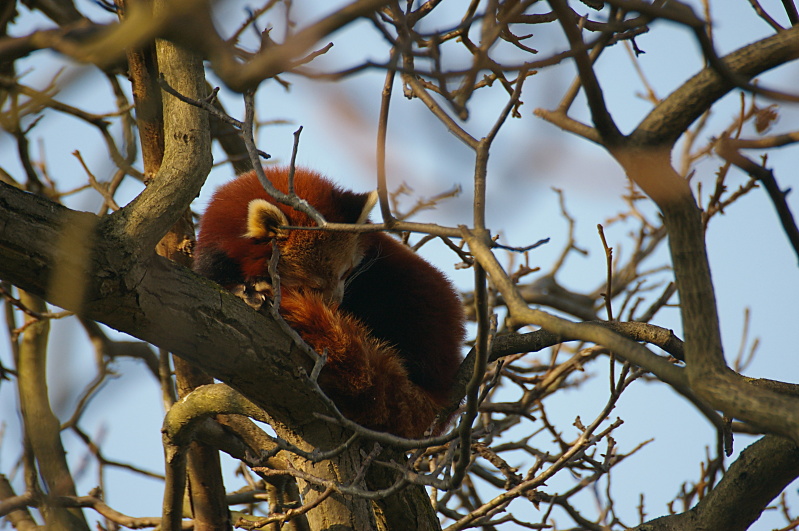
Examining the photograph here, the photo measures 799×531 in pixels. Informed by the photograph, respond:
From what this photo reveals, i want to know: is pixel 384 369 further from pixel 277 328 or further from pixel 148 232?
pixel 148 232

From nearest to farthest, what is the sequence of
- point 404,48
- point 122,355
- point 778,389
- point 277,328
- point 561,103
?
point 404,48
point 561,103
point 277,328
point 778,389
point 122,355

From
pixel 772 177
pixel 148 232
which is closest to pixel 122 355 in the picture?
pixel 148 232

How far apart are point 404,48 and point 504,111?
0.72 m

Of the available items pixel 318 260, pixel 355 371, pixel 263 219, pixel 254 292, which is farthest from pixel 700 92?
pixel 318 260

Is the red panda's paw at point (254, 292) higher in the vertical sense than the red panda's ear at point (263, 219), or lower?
lower

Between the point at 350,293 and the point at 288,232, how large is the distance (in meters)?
0.50

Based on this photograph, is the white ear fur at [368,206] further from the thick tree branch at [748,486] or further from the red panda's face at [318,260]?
the thick tree branch at [748,486]

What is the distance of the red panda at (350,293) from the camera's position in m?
2.84

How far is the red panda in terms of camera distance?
9.32 feet

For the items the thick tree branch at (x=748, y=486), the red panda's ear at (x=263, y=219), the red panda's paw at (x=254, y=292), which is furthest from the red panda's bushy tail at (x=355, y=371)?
the thick tree branch at (x=748, y=486)

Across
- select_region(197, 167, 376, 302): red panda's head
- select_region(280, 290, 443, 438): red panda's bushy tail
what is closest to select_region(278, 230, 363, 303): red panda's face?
select_region(197, 167, 376, 302): red panda's head

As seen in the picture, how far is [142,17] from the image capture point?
3.67 ft

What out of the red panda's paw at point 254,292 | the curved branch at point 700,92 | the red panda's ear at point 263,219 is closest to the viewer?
the curved branch at point 700,92

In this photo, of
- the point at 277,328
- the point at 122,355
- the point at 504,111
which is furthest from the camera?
the point at 122,355
